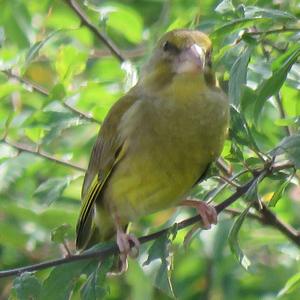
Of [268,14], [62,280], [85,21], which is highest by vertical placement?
[268,14]

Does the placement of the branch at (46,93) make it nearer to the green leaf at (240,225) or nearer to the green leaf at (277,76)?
the green leaf at (240,225)

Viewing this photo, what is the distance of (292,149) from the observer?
3.45 metres

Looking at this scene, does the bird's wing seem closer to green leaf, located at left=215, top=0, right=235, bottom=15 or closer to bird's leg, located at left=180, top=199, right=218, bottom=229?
bird's leg, located at left=180, top=199, right=218, bottom=229

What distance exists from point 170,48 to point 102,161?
1.84 feet

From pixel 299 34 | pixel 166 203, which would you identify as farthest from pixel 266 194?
pixel 299 34

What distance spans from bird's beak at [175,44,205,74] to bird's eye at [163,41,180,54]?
0.11 feet

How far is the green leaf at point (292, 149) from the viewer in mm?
3420

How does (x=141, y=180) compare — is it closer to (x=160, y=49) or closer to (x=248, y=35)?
(x=160, y=49)

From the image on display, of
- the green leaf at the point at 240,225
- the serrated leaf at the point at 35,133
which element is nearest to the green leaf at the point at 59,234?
the green leaf at the point at 240,225

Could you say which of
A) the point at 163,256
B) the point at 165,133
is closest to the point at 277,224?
the point at 165,133

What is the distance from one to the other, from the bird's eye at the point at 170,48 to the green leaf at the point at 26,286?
3.33 feet

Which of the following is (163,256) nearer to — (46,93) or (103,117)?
(103,117)

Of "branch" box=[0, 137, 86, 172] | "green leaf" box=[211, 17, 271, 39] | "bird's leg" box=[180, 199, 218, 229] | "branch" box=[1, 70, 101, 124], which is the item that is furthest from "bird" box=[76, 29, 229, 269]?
"branch" box=[0, 137, 86, 172]

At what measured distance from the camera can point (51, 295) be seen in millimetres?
3725
